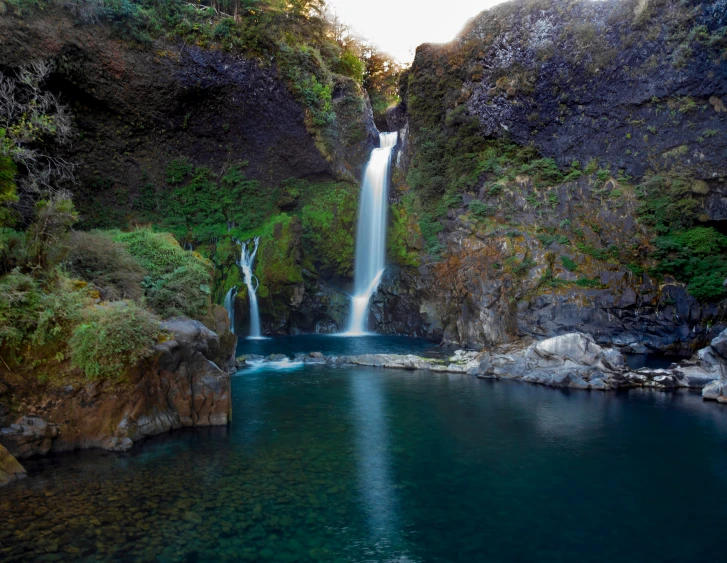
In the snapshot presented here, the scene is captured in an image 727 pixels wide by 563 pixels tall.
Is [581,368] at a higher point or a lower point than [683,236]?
lower

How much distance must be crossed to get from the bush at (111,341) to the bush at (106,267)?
255 cm

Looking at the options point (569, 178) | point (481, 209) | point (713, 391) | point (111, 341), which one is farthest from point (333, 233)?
point (111, 341)

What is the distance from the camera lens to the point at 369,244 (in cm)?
3020

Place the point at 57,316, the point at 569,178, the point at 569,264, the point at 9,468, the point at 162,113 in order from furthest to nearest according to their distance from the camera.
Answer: the point at 162,113 < the point at 569,178 < the point at 569,264 < the point at 57,316 < the point at 9,468

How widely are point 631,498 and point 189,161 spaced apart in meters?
29.3

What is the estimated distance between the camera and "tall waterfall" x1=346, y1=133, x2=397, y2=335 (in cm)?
2986

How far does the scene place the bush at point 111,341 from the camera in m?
9.66

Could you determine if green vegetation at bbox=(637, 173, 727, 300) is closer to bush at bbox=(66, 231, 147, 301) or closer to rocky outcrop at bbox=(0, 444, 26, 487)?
bush at bbox=(66, 231, 147, 301)

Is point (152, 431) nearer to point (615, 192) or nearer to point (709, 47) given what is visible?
point (615, 192)

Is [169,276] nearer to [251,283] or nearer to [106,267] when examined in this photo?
[106,267]

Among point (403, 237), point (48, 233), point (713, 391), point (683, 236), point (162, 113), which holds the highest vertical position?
point (162, 113)

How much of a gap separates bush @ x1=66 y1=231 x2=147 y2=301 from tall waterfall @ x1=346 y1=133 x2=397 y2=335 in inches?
666

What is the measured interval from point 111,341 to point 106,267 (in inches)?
176

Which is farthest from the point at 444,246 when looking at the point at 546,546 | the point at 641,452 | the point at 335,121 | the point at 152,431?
the point at 546,546
